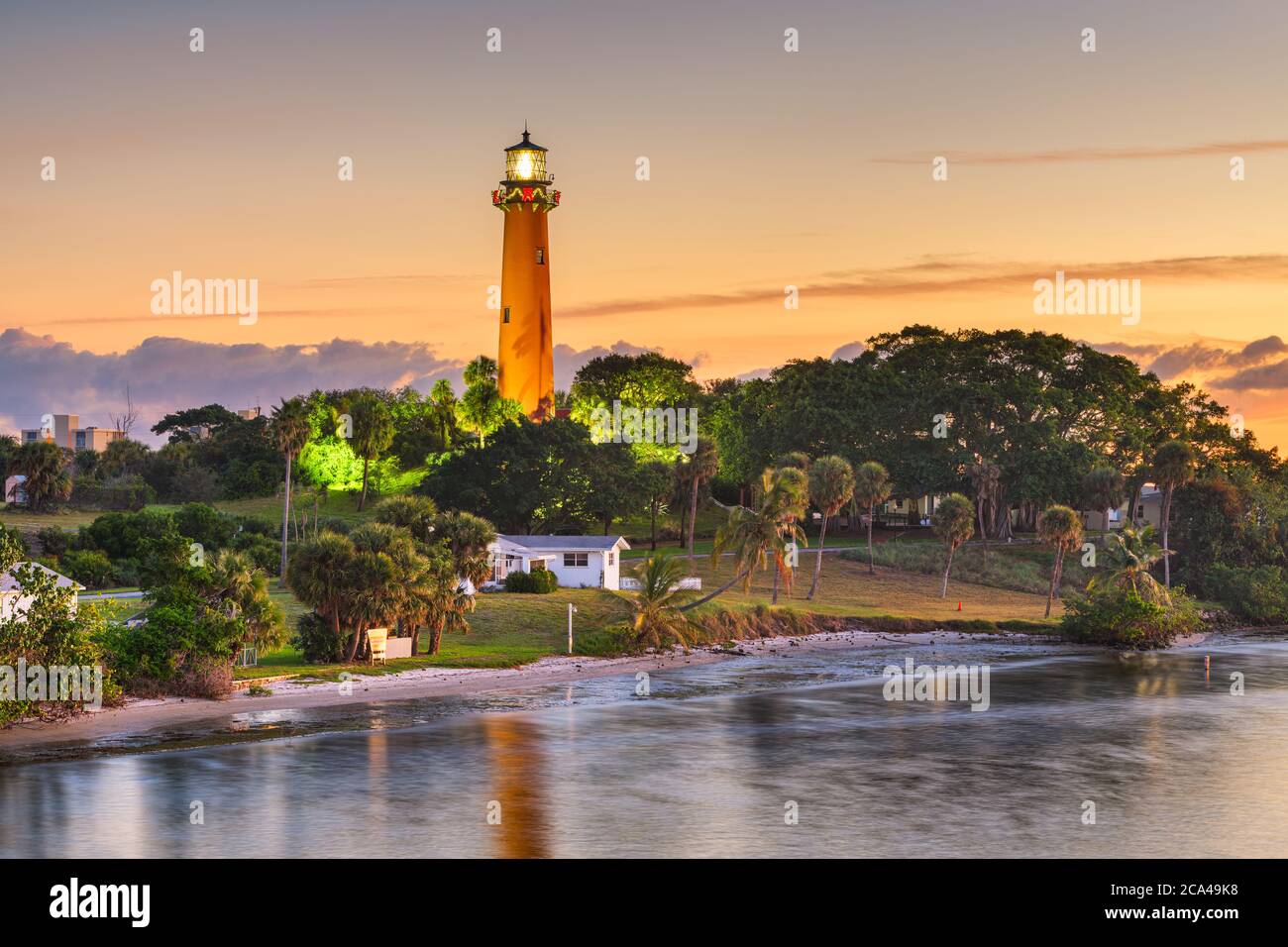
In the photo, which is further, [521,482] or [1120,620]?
[521,482]

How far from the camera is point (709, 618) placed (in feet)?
216

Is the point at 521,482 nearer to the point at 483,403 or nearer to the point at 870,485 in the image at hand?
the point at 483,403

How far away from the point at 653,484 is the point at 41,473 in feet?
138

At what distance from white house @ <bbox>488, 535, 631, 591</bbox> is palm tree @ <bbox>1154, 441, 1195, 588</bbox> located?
132 feet

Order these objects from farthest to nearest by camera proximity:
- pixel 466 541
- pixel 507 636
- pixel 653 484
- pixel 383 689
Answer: pixel 653 484
pixel 507 636
pixel 466 541
pixel 383 689

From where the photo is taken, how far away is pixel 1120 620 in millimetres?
71875

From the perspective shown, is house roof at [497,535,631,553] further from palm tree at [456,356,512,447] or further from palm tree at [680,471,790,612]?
palm tree at [456,356,512,447]

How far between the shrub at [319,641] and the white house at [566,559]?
23.1m

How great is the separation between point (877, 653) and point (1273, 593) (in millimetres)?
36223

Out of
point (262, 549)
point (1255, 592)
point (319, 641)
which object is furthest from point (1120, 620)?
point (262, 549)

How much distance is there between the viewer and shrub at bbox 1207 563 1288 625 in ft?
284

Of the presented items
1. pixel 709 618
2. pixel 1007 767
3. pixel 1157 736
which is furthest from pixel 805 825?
pixel 709 618

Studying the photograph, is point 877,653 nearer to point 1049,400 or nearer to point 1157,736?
point 1157,736

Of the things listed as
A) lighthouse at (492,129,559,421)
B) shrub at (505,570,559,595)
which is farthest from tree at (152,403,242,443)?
shrub at (505,570,559,595)
